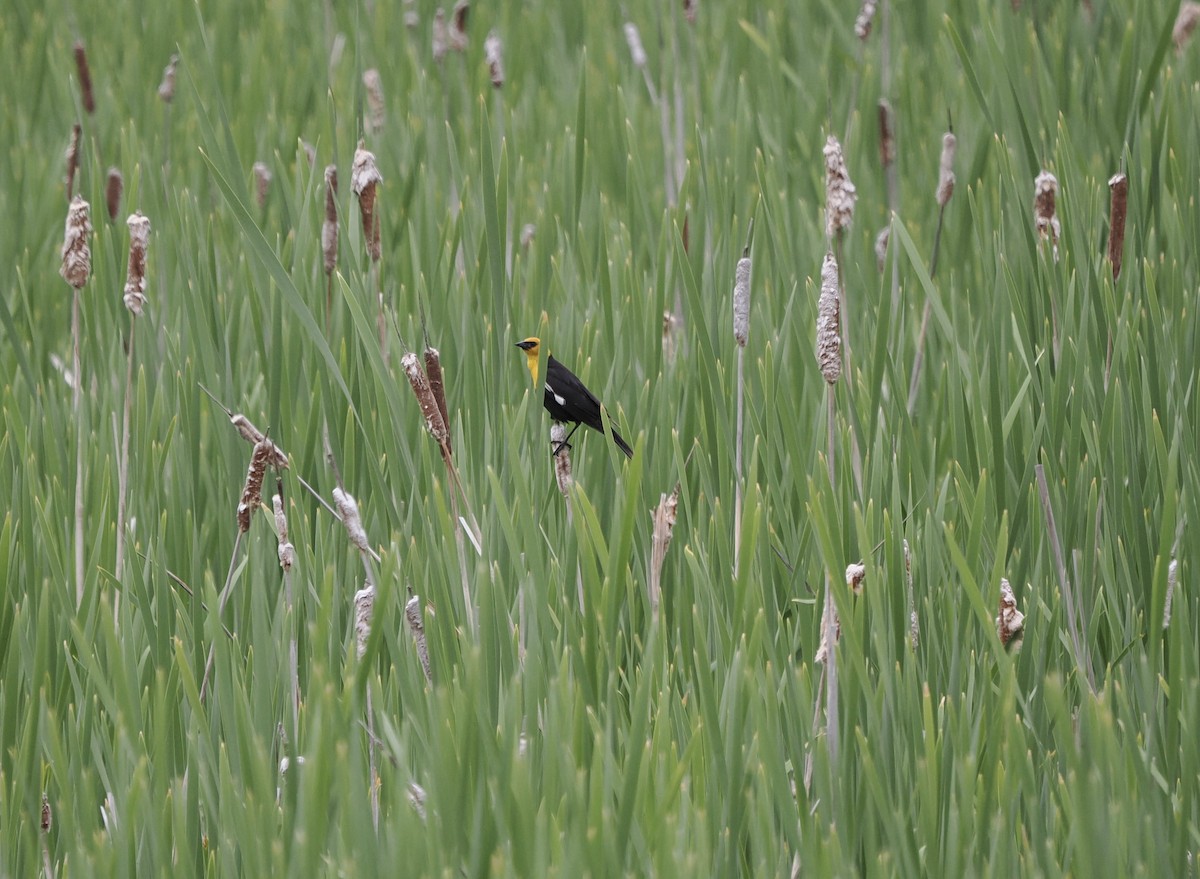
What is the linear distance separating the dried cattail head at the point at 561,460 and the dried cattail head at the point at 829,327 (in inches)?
13.8

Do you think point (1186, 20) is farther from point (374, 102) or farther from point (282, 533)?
point (282, 533)

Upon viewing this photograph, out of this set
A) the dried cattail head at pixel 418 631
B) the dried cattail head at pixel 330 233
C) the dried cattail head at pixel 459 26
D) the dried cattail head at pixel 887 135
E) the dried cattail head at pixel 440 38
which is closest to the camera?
the dried cattail head at pixel 418 631

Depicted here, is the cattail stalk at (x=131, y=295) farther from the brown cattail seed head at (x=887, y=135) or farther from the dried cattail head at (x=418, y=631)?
the brown cattail seed head at (x=887, y=135)

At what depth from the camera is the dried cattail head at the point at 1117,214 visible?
1779 mm

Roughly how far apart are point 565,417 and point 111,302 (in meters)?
1.03

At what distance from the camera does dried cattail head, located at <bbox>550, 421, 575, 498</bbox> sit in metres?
1.74

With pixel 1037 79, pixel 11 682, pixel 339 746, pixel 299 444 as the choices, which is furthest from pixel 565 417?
pixel 1037 79

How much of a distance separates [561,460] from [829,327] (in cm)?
56

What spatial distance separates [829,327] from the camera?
138 centimetres

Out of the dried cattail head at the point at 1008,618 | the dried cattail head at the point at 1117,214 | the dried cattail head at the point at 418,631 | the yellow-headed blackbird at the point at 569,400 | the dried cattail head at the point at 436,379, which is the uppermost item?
the dried cattail head at the point at 1117,214

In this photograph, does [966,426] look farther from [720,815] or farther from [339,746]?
[339,746]

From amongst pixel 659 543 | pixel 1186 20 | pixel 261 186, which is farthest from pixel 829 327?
pixel 1186 20

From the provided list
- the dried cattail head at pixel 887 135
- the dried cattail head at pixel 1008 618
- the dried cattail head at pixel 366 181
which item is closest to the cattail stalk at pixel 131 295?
the dried cattail head at pixel 366 181

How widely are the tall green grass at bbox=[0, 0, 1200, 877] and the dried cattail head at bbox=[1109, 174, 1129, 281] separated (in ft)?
0.55
